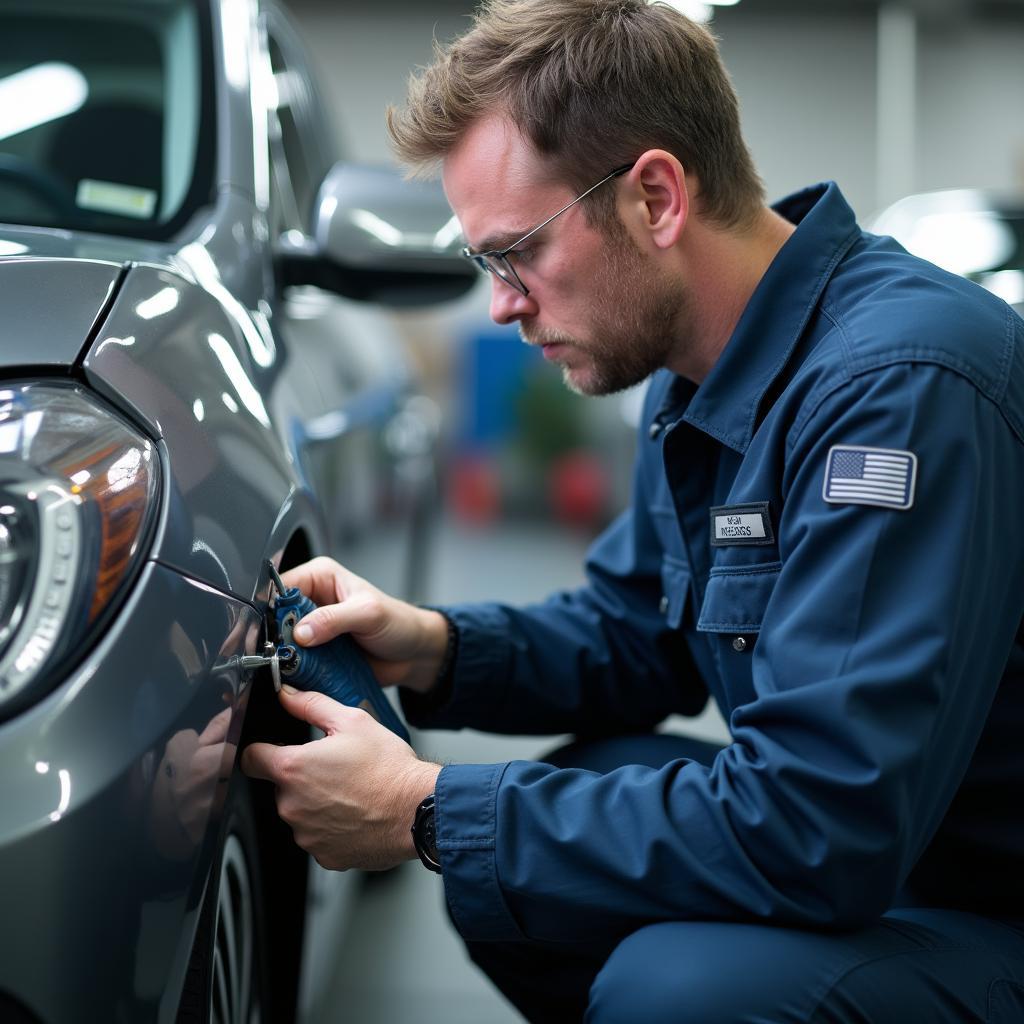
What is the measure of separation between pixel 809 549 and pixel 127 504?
0.53 meters

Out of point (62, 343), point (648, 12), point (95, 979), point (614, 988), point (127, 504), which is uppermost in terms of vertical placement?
point (648, 12)

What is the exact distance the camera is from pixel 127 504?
0.84 meters

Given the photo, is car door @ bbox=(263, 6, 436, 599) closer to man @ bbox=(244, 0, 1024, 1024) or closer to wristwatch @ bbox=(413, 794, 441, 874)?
man @ bbox=(244, 0, 1024, 1024)

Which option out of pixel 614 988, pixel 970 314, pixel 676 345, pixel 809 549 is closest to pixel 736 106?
pixel 676 345

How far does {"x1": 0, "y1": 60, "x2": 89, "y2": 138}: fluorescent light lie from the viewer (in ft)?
5.40

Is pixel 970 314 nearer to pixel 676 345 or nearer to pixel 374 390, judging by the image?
pixel 676 345

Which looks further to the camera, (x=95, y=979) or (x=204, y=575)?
(x=204, y=575)

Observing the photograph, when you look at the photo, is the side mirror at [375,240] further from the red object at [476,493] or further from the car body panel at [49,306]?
the red object at [476,493]

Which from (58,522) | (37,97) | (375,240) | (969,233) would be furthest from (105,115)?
(969,233)

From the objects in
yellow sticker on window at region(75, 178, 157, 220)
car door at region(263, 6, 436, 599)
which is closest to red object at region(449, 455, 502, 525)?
car door at region(263, 6, 436, 599)

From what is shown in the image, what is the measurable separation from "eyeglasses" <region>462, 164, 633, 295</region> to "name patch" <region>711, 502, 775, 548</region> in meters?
0.33

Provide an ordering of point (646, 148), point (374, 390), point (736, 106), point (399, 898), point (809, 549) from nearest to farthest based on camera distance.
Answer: point (809, 549) < point (646, 148) < point (736, 106) < point (374, 390) < point (399, 898)

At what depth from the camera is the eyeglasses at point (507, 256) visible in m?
1.25

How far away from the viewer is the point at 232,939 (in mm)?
1089
